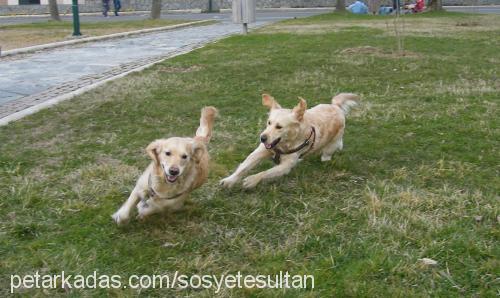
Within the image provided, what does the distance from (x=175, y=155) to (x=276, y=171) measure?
3.45ft

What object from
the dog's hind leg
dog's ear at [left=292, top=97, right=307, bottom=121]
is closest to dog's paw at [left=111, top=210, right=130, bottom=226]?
dog's ear at [left=292, top=97, right=307, bottom=121]

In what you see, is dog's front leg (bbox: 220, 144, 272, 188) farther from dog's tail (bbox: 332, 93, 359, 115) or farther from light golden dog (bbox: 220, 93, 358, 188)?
dog's tail (bbox: 332, 93, 359, 115)

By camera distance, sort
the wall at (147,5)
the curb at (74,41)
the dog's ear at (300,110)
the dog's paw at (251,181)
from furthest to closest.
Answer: the wall at (147,5) < the curb at (74,41) < the dog's ear at (300,110) < the dog's paw at (251,181)

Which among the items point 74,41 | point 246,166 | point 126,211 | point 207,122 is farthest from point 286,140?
point 74,41

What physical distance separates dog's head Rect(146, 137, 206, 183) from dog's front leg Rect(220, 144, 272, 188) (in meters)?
0.63

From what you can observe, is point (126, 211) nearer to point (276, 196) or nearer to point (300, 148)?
point (276, 196)

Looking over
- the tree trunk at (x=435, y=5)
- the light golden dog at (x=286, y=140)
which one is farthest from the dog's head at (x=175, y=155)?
the tree trunk at (x=435, y=5)

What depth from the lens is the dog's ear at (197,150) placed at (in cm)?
356

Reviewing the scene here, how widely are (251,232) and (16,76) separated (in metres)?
6.84

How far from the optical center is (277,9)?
3703 centimetres

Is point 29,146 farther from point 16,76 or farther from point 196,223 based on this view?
point 16,76

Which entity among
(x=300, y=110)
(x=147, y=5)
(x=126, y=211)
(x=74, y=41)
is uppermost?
(x=147, y=5)

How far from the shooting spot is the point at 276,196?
4082 mm

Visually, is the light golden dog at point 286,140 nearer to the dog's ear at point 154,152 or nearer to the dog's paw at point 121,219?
the dog's ear at point 154,152
